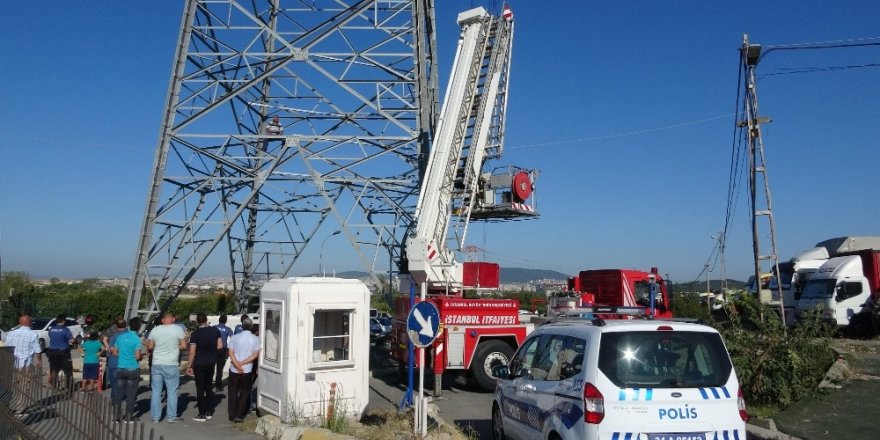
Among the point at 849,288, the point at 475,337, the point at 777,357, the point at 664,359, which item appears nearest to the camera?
the point at 664,359

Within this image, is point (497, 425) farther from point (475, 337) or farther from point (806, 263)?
point (806, 263)

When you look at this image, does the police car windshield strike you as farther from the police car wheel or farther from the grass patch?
the police car wheel

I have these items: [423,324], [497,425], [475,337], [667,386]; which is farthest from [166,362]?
[667,386]

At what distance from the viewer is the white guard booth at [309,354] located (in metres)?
10.1

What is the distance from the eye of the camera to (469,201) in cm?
1803

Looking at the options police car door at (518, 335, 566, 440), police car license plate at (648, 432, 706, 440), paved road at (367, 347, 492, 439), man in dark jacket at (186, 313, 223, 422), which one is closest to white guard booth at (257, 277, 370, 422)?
man in dark jacket at (186, 313, 223, 422)

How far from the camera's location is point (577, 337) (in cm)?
705

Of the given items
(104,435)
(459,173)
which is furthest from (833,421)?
(459,173)

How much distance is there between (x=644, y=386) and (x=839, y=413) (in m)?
4.75

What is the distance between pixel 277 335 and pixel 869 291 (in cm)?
2084

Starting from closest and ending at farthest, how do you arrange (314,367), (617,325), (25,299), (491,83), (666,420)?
(666,420), (617,325), (314,367), (491,83), (25,299)

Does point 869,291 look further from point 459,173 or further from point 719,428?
point 719,428

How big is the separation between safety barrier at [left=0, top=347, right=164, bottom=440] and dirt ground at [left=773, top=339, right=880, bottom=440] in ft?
24.9

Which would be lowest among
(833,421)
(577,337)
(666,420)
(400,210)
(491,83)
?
(833,421)
